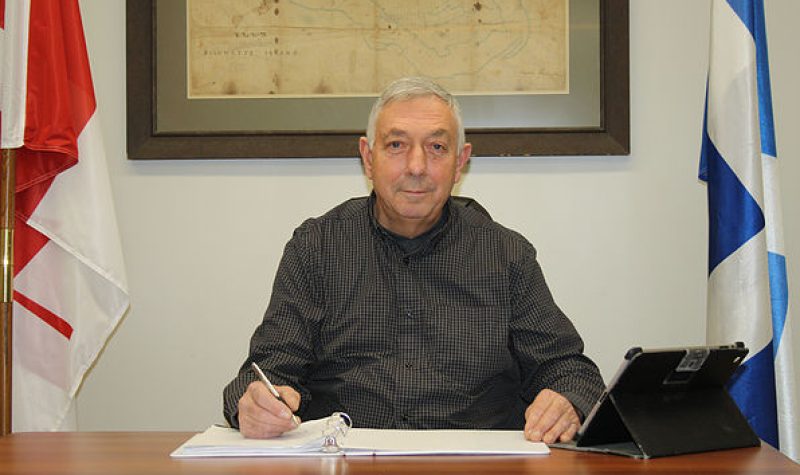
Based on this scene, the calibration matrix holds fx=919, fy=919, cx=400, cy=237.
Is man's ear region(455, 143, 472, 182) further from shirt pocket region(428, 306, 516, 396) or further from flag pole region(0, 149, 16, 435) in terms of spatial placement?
flag pole region(0, 149, 16, 435)

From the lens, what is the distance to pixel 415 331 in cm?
214

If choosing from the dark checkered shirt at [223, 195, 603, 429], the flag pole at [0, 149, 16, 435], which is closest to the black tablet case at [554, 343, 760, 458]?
the dark checkered shirt at [223, 195, 603, 429]

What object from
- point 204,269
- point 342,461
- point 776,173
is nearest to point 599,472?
point 342,461

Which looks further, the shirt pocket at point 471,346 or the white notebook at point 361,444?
the shirt pocket at point 471,346

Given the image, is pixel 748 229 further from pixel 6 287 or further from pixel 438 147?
pixel 6 287

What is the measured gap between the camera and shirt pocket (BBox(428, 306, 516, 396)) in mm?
2096

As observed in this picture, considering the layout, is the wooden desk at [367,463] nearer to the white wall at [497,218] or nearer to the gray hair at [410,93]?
the gray hair at [410,93]

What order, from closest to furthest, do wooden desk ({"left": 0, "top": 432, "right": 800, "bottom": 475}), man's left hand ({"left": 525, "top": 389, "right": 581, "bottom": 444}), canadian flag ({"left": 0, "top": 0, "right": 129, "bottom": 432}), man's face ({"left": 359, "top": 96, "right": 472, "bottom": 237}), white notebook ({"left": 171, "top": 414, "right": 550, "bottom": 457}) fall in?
1. wooden desk ({"left": 0, "top": 432, "right": 800, "bottom": 475})
2. white notebook ({"left": 171, "top": 414, "right": 550, "bottom": 457})
3. man's left hand ({"left": 525, "top": 389, "right": 581, "bottom": 444})
4. man's face ({"left": 359, "top": 96, "right": 472, "bottom": 237})
5. canadian flag ({"left": 0, "top": 0, "right": 129, "bottom": 432})

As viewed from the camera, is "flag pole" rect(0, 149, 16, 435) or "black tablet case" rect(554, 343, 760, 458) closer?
"black tablet case" rect(554, 343, 760, 458)

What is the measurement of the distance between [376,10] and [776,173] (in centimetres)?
135

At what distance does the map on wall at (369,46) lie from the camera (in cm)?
301

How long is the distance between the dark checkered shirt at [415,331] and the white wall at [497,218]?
0.82m

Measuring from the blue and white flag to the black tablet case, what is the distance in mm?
1019

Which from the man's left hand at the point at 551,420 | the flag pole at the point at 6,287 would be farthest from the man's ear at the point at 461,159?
the flag pole at the point at 6,287
